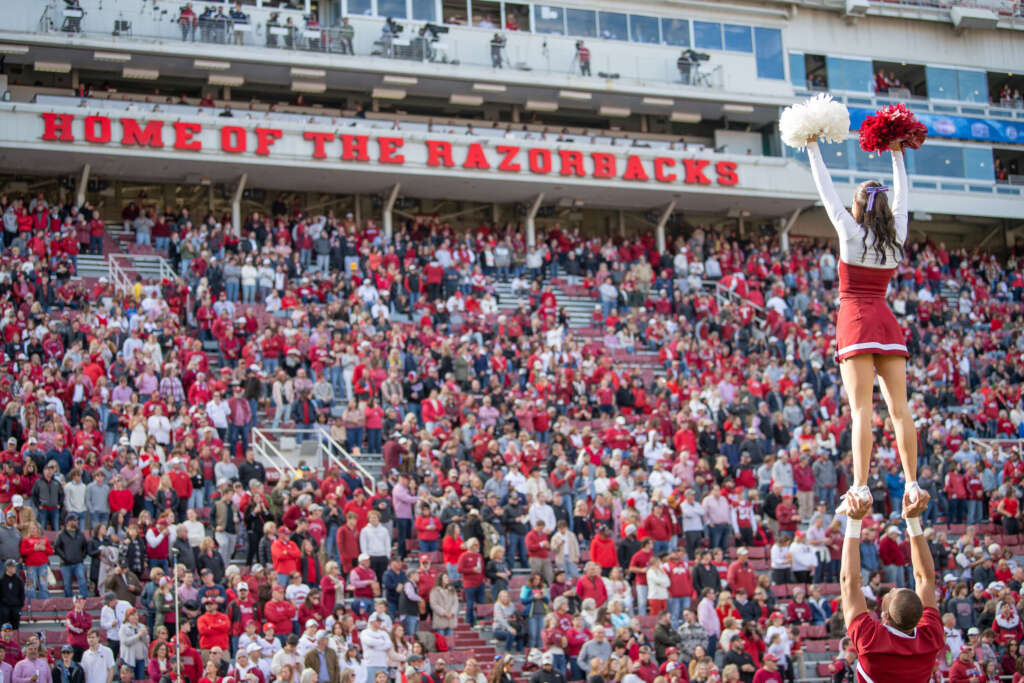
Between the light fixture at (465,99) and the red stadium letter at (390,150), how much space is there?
263 cm

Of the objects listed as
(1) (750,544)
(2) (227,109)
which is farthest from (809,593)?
(2) (227,109)

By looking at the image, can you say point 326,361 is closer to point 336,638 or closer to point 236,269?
point 236,269

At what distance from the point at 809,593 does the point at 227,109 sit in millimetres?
17964

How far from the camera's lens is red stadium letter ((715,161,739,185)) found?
33.1 m

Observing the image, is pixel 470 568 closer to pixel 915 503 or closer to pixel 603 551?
pixel 603 551

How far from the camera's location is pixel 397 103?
32750mm

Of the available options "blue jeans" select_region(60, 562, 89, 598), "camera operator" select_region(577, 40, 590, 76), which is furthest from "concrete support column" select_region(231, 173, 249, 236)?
"blue jeans" select_region(60, 562, 89, 598)

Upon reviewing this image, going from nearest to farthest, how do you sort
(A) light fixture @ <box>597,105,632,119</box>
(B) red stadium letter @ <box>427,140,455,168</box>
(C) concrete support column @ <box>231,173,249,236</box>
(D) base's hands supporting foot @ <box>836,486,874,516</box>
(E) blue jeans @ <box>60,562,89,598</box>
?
(D) base's hands supporting foot @ <box>836,486,874,516</box>
(E) blue jeans @ <box>60,562,89,598</box>
(C) concrete support column @ <box>231,173,249,236</box>
(B) red stadium letter @ <box>427,140,455,168</box>
(A) light fixture @ <box>597,105,632,119</box>

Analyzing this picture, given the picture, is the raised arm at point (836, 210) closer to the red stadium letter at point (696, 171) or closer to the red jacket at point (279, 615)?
the red jacket at point (279, 615)

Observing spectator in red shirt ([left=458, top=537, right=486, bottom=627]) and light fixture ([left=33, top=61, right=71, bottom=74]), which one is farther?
light fixture ([left=33, top=61, right=71, bottom=74])

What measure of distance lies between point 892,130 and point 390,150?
24610 mm

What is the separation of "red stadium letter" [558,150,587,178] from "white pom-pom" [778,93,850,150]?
83.6 ft

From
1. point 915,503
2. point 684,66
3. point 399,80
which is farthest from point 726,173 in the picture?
point 915,503

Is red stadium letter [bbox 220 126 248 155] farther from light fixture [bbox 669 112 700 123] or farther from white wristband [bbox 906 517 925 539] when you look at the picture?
white wristband [bbox 906 517 925 539]
